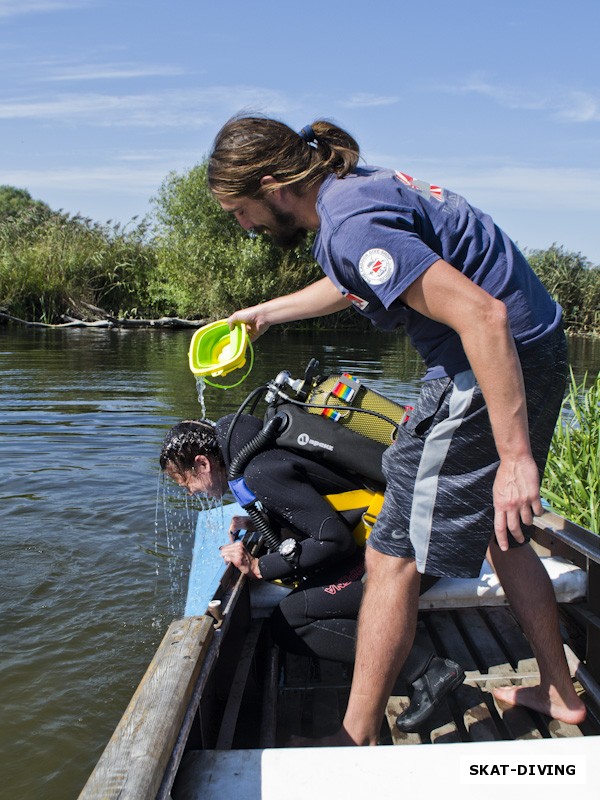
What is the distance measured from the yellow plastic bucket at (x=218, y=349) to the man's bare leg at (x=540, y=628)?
1450mm

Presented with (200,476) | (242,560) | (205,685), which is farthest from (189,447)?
(205,685)

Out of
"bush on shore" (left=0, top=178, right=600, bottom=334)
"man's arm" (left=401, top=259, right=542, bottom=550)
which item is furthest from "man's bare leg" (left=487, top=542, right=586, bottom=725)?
"bush on shore" (left=0, top=178, right=600, bottom=334)

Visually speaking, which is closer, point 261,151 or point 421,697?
point 261,151

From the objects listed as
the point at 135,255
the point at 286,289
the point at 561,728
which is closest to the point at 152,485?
the point at 561,728

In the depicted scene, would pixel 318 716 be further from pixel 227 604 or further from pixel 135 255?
pixel 135 255

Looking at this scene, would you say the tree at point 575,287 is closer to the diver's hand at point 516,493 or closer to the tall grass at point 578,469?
the tall grass at point 578,469

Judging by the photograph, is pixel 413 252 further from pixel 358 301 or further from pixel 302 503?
pixel 302 503

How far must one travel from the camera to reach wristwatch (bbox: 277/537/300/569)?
3223mm

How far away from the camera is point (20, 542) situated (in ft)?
20.2

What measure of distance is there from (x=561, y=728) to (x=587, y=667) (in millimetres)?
472

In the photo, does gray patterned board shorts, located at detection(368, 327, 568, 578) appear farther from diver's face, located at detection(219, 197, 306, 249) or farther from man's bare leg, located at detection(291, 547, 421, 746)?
diver's face, located at detection(219, 197, 306, 249)

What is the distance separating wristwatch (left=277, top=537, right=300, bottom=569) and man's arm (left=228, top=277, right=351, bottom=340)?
3.09 ft

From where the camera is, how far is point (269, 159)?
8.10 feet

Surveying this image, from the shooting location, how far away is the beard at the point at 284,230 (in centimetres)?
258
